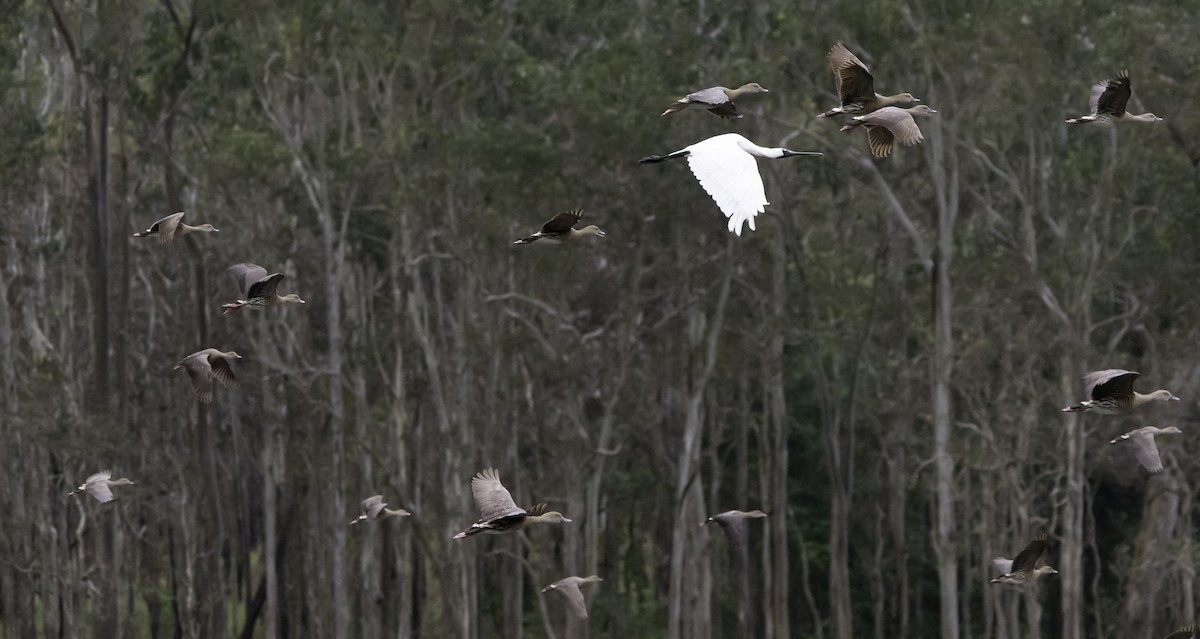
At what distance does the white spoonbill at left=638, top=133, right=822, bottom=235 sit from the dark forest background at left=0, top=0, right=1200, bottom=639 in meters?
13.7

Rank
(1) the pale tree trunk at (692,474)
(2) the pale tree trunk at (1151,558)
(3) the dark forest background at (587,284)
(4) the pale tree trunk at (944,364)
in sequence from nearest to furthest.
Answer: (2) the pale tree trunk at (1151,558) < (3) the dark forest background at (587,284) < (4) the pale tree trunk at (944,364) < (1) the pale tree trunk at (692,474)

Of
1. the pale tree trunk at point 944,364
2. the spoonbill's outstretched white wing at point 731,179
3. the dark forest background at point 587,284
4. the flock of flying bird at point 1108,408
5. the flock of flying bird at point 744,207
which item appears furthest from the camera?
the pale tree trunk at point 944,364

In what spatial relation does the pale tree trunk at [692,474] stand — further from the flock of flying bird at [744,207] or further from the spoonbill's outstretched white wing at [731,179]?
the spoonbill's outstretched white wing at [731,179]

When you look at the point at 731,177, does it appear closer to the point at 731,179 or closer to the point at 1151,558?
the point at 731,179

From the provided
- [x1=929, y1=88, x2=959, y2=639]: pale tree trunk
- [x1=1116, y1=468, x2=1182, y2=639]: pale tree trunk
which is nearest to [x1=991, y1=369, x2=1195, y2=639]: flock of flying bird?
[x1=1116, y1=468, x2=1182, y2=639]: pale tree trunk

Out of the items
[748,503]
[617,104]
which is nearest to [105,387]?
[617,104]

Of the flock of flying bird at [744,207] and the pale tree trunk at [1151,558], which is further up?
the flock of flying bird at [744,207]

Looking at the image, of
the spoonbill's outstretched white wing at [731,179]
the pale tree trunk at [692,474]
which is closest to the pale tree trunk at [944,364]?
the pale tree trunk at [692,474]

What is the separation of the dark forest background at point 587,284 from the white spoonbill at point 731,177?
13.7 meters

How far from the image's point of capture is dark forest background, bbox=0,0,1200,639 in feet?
84.9

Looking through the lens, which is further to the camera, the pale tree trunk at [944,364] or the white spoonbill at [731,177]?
the pale tree trunk at [944,364]

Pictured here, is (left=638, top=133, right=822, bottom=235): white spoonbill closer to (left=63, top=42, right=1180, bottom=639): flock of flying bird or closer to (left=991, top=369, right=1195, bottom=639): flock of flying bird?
(left=63, top=42, right=1180, bottom=639): flock of flying bird

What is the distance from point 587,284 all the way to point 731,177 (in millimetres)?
18936

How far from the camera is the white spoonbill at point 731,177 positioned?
32.6 feet
